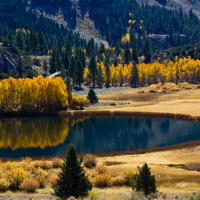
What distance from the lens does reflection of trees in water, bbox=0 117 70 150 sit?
78.0 meters

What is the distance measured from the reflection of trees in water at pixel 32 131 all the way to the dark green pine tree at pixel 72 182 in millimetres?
42549

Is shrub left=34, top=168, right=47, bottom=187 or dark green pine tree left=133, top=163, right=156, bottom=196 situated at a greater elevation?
dark green pine tree left=133, top=163, right=156, bottom=196

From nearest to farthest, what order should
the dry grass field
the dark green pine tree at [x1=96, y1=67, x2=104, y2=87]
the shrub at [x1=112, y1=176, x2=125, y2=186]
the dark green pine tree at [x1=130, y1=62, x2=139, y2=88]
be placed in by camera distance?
the dry grass field, the shrub at [x1=112, y1=176, x2=125, y2=186], the dark green pine tree at [x1=96, y1=67, x2=104, y2=87], the dark green pine tree at [x1=130, y1=62, x2=139, y2=88]

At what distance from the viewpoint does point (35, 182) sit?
35.2 m

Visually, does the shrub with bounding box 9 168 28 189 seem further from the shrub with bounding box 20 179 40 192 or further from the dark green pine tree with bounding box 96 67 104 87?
the dark green pine tree with bounding box 96 67 104 87

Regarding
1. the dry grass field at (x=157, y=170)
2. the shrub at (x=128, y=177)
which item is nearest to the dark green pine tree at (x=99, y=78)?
the dry grass field at (x=157, y=170)

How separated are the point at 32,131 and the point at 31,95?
29951mm

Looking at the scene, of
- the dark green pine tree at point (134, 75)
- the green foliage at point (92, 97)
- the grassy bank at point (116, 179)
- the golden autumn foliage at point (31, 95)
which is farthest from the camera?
the dark green pine tree at point (134, 75)

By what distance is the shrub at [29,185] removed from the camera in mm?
34750

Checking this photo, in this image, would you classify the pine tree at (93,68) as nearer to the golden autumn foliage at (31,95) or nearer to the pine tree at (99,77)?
the pine tree at (99,77)

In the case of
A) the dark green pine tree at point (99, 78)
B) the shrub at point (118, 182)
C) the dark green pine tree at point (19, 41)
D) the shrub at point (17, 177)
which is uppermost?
the dark green pine tree at point (19, 41)

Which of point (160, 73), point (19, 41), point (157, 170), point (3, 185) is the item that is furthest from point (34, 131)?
point (19, 41)

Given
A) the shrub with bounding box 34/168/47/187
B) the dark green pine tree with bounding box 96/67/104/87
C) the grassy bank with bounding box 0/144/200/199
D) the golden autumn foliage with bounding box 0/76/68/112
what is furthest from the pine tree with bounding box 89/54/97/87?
the shrub with bounding box 34/168/47/187

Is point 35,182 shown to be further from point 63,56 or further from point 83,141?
point 63,56
